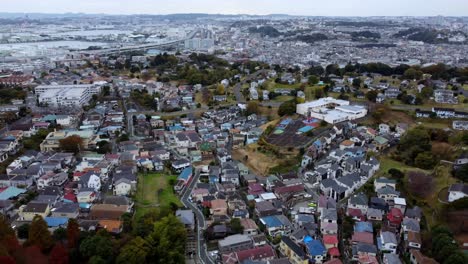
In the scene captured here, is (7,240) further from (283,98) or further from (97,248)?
(283,98)

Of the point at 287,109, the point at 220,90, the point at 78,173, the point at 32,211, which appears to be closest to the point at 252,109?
the point at 287,109

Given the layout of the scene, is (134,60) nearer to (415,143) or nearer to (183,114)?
(183,114)

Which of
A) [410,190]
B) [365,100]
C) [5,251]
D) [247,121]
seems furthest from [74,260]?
[365,100]

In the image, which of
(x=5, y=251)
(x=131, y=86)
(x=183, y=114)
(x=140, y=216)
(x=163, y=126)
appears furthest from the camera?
(x=131, y=86)

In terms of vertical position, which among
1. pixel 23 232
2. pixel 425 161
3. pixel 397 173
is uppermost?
pixel 425 161

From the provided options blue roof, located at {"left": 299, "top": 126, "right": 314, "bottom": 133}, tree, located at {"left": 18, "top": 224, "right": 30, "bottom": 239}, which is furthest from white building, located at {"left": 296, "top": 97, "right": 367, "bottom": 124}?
tree, located at {"left": 18, "top": 224, "right": 30, "bottom": 239}

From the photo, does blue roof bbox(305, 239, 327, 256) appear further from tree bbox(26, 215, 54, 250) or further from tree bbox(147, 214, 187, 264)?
tree bbox(26, 215, 54, 250)

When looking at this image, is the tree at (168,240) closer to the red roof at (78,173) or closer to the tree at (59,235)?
the tree at (59,235)

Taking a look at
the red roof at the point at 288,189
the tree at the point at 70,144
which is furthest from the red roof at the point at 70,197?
the red roof at the point at 288,189
